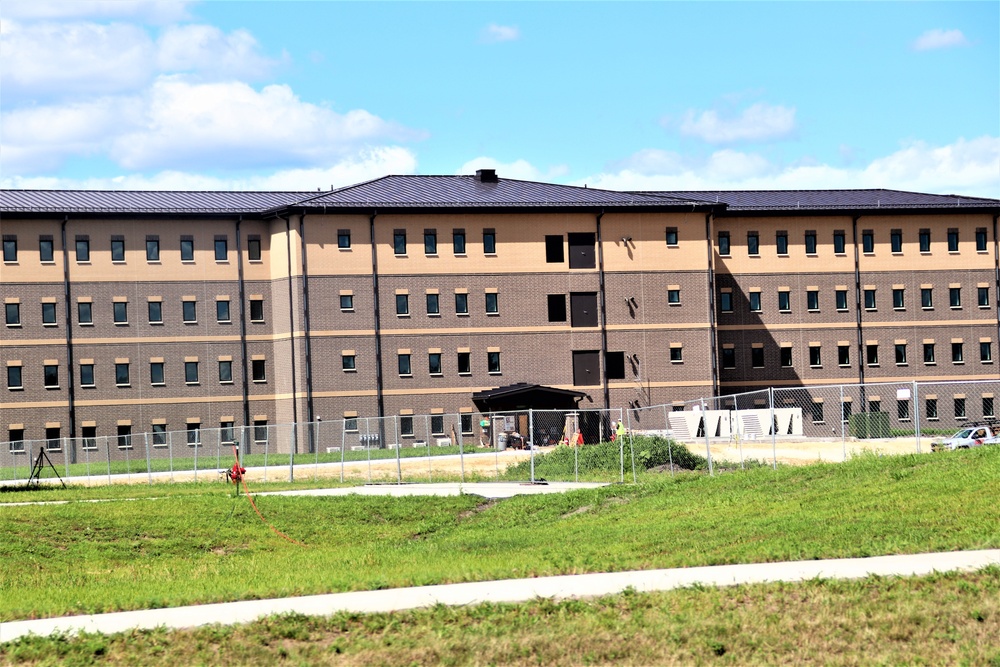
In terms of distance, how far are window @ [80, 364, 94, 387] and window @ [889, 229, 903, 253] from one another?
1628 inches

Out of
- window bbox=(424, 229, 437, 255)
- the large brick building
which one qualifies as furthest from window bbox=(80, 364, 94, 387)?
window bbox=(424, 229, 437, 255)

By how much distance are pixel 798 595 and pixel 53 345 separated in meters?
53.5

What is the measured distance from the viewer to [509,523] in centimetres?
2569

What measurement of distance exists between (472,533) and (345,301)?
1531 inches

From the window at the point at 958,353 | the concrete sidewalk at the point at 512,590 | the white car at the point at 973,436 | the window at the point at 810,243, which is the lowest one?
the white car at the point at 973,436

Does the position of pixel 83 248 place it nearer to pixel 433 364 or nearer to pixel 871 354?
pixel 433 364

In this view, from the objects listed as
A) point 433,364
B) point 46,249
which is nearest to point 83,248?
point 46,249

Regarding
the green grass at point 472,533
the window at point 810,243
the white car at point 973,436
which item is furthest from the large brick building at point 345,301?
the green grass at point 472,533

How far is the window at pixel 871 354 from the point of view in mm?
70188

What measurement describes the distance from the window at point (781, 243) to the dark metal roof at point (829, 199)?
62.9 inches

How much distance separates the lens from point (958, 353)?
70.6m

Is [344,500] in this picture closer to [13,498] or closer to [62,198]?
[13,498]

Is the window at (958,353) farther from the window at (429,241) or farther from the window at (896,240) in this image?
the window at (429,241)

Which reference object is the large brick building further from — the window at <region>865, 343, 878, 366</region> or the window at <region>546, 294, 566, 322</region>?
the window at <region>865, 343, 878, 366</region>
